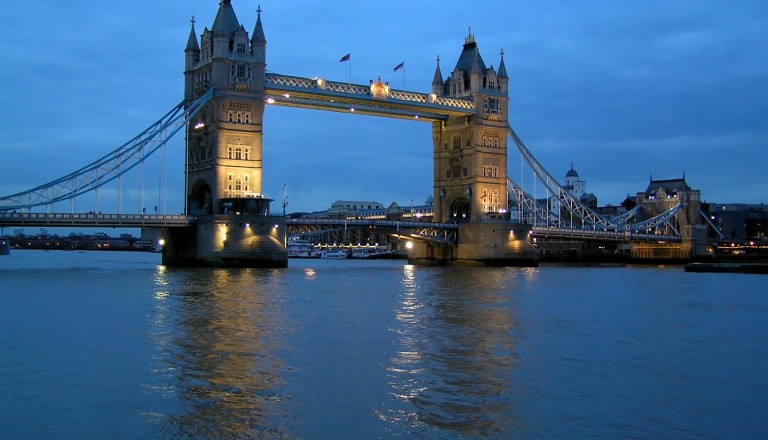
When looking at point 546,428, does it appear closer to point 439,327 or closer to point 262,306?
point 439,327

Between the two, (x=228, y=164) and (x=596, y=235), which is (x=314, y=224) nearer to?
(x=228, y=164)

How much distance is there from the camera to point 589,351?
882 inches

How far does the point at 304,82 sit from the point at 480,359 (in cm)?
5382

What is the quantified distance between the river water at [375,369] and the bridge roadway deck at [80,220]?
2357cm

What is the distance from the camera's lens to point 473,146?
84.3 m

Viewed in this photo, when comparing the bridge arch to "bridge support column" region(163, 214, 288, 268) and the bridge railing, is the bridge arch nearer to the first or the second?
"bridge support column" region(163, 214, 288, 268)

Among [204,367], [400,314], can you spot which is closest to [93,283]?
[400,314]

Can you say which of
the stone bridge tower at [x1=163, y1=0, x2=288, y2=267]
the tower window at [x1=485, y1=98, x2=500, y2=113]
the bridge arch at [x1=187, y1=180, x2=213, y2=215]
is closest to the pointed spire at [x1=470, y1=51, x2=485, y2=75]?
the tower window at [x1=485, y1=98, x2=500, y2=113]

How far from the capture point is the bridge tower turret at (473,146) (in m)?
84.7

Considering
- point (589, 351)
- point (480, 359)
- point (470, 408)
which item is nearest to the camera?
point (470, 408)

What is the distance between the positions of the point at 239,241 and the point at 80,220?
11.2m

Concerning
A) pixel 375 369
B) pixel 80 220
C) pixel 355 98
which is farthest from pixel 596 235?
pixel 375 369

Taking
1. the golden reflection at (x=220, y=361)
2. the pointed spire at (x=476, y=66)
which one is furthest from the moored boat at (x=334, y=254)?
the golden reflection at (x=220, y=361)

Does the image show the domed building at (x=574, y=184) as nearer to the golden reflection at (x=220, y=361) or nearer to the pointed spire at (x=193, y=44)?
the pointed spire at (x=193, y=44)
